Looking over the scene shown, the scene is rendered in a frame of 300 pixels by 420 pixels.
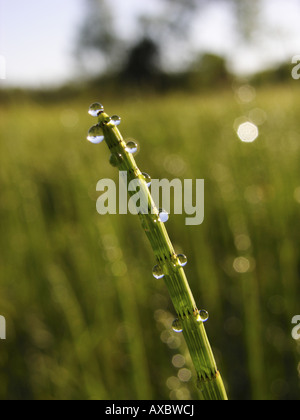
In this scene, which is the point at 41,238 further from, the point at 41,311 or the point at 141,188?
the point at 141,188

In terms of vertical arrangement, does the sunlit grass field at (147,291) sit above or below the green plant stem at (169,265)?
above

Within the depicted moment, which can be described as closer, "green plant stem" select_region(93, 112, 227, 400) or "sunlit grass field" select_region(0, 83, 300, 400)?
"green plant stem" select_region(93, 112, 227, 400)

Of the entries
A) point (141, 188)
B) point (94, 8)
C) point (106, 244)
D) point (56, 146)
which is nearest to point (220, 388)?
point (141, 188)

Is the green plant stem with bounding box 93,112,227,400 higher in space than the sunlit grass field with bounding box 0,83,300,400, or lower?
lower

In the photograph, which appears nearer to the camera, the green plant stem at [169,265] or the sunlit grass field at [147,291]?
the green plant stem at [169,265]

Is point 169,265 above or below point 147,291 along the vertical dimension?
below
